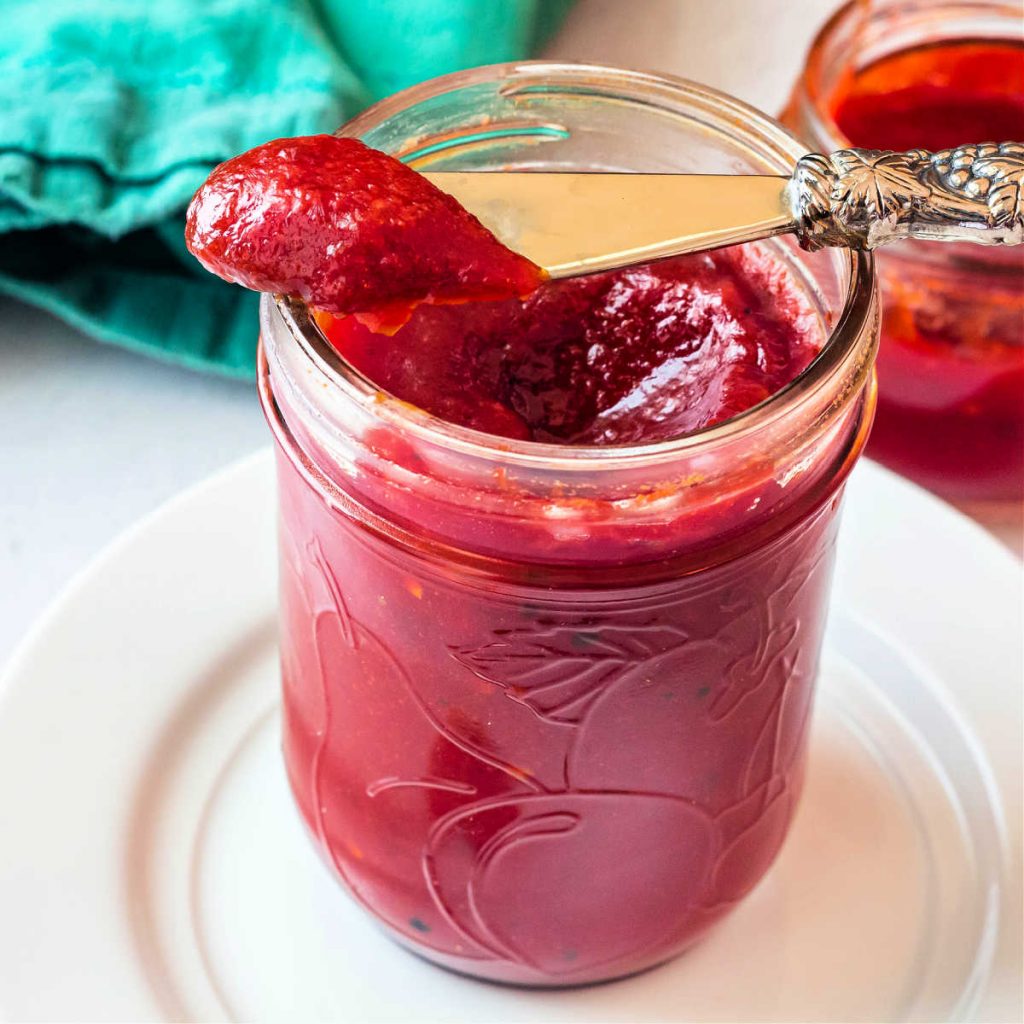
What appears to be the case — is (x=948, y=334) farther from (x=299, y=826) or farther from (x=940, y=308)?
(x=299, y=826)

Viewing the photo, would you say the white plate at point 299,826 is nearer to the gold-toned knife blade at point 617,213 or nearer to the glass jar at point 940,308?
the glass jar at point 940,308

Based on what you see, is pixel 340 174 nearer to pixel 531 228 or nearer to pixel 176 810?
pixel 531 228

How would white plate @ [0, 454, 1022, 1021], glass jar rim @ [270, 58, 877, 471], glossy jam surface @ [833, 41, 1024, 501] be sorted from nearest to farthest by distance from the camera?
1. glass jar rim @ [270, 58, 877, 471]
2. white plate @ [0, 454, 1022, 1021]
3. glossy jam surface @ [833, 41, 1024, 501]

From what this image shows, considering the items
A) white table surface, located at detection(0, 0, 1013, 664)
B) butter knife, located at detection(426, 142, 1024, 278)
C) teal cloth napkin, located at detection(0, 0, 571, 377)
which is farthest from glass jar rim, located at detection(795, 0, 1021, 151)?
butter knife, located at detection(426, 142, 1024, 278)

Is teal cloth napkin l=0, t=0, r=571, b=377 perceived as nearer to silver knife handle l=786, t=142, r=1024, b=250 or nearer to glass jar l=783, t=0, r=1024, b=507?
glass jar l=783, t=0, r=1024, b=507

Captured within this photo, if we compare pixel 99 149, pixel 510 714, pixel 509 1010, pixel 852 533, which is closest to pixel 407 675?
pixel 510 714

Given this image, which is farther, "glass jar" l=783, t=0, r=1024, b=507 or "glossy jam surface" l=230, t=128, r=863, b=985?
"glass jar" l=783, t=0, r=1024, b=507

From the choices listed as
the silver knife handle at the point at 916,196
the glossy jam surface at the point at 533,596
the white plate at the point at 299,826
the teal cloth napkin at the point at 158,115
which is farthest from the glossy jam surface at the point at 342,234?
the teal cloth napkin at the point at 158,115
